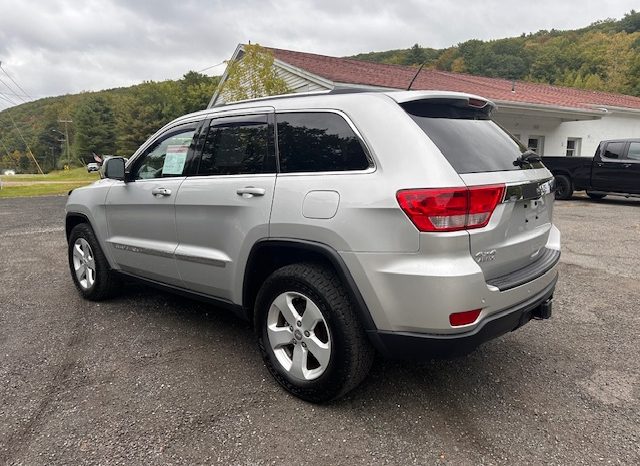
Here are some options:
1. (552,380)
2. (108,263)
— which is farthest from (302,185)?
(108,263)

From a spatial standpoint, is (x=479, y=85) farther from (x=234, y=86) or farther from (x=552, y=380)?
(x=552, y=380)

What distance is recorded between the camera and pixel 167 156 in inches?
145

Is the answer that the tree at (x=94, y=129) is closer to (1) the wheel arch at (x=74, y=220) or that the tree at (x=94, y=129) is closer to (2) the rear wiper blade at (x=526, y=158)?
(1) the wheel arch at (x=74, y=220)

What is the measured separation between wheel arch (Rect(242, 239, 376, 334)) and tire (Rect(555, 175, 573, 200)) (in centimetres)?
1233

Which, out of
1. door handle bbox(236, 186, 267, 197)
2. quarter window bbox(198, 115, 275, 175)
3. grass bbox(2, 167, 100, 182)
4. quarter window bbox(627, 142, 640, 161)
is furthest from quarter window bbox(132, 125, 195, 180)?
grass bbox(2, 167, 100, 182)

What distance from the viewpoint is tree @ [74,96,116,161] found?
80.3 m

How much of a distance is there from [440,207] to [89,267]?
12.0ft

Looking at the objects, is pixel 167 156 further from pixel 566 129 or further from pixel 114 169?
pixel 566 129

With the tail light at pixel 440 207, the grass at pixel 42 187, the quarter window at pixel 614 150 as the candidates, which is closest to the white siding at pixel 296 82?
the quarter window at pixel 614 150

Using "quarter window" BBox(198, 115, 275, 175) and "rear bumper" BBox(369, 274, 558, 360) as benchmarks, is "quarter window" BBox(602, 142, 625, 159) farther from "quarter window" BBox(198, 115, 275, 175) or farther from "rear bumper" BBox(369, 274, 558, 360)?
"quarter window" BBox(198, 115, 275, 175)

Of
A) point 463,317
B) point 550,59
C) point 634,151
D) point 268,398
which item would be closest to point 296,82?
point 634,151

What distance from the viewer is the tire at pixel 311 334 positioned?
2.47m

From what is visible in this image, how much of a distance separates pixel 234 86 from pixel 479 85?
10301 mm

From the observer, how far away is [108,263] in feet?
14.0
